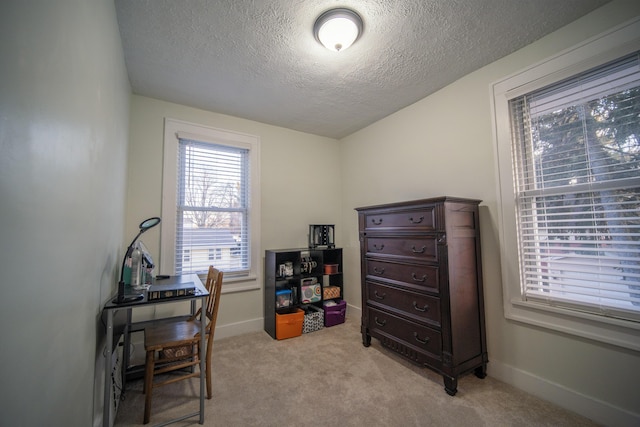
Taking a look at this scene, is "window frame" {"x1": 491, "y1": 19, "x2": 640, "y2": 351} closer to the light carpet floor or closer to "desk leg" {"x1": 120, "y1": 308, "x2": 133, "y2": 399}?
the light carpet floor

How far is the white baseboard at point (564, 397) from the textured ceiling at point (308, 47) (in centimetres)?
260

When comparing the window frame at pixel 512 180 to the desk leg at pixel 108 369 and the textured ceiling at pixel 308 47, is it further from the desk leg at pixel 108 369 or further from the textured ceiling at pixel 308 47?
the desk leg at pixel 108 369

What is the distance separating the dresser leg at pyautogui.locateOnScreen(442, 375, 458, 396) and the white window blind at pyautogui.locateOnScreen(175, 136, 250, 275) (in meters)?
2.36

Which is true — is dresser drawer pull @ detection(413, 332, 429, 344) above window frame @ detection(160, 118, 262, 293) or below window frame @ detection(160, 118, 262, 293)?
below

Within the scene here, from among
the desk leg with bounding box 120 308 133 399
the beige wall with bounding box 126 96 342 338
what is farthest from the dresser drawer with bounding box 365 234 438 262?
the desk leg with bounding box 120 308 133 399

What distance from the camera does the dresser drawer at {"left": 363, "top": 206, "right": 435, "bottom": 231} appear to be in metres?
2.11

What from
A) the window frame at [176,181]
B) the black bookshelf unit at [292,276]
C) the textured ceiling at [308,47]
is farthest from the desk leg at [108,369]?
the textured ceiling at [308,47]

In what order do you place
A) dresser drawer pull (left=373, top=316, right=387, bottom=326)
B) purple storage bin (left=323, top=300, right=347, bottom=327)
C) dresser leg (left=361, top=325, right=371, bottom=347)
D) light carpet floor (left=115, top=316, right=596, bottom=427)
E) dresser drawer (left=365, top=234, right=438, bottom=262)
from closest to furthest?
1. light carpet floor (left=115, top=316, right=596, bottom=427)
2. dresser drawer (left=365, top=234, right=438, bottom=262)
3. dresser drawer pull (left=373, top=316, right=387, bottom=326)
4. dresser leg (left=361, top=325, right=371, bottom=347)
5. purple storage bin (left=323, top=300, right=347, bottom=327)

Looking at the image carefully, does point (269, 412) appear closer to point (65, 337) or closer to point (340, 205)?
point (65, 337)

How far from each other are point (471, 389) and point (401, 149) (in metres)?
2.43

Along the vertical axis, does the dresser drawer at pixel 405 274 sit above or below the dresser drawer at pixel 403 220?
below

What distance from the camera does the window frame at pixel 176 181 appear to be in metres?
2.77

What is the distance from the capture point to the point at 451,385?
1.90m

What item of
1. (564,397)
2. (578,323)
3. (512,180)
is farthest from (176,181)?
(564,397)
